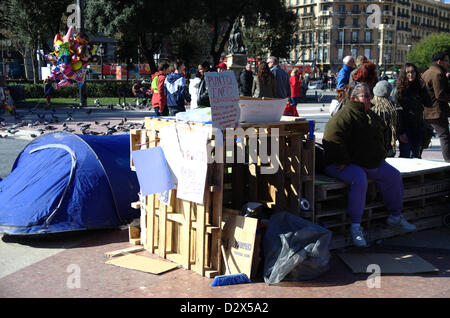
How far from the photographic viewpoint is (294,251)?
4418 millimetres

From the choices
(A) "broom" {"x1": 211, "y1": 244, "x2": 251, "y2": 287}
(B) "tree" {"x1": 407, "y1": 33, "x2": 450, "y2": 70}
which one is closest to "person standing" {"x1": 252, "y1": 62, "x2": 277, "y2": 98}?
(A) "broom" {"x1": 211, "y1": 244, "x2": 251, "y2": 287}

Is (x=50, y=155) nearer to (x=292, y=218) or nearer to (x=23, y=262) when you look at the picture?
(x=23, y=262)

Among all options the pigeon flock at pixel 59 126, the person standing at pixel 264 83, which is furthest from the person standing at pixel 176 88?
the pigeon flock at pixel 59 126

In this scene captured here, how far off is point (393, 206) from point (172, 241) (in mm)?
2331

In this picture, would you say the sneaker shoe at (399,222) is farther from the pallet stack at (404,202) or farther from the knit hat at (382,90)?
the knit hat at (382,90)

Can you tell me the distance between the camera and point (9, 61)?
62719mm

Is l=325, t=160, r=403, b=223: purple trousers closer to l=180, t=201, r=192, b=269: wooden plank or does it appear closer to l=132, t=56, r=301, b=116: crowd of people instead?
l=180, t=201, r=192, b=269: wooden plank

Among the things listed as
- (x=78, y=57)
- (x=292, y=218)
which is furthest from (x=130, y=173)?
(x=78, y=57)

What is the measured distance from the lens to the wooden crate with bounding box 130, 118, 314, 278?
4.60 m

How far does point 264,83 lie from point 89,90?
24.8m

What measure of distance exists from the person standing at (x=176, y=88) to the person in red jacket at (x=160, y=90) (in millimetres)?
473

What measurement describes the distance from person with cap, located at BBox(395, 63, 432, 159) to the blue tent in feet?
13.2

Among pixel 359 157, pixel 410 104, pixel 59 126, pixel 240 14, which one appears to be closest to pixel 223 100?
pixel 359 157

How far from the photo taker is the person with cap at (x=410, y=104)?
24.6 feet
